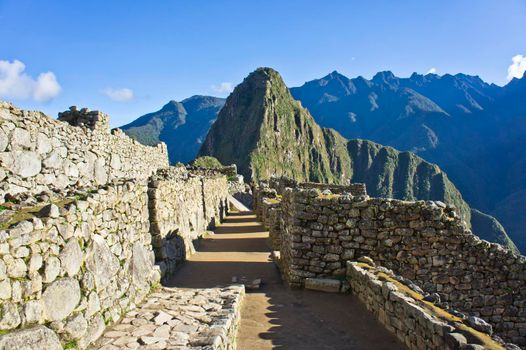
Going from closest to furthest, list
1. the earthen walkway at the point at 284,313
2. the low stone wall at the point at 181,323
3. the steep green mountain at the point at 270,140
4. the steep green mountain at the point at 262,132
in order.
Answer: the low stone wall at the point at 181,323
the earthen walkway at the point at 284,313
the steep green mountain at the point at 262,132
the steep green mountain at the point at 270,140

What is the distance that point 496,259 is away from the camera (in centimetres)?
973

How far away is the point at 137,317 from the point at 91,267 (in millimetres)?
1384

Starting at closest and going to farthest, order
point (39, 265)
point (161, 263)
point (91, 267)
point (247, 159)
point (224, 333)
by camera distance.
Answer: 1. point (39, 265)
2. point (91, 267)
3. point (224, 333)
4. point (161, 263)
5. point (247, 159)

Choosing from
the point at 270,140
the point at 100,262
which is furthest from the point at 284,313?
the point at 270,140

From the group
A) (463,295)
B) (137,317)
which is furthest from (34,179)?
(463,295)

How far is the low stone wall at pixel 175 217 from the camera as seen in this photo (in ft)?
30.0

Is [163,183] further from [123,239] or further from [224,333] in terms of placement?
[224,333]

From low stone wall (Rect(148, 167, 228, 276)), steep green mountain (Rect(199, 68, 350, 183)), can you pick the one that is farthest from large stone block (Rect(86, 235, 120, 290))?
steep green mountain (Rect(199, 68, 350, 183))

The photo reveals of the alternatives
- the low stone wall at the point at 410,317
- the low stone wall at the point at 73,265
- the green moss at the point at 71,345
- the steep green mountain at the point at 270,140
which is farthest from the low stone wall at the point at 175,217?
the steep green mountain at the point at 270,140

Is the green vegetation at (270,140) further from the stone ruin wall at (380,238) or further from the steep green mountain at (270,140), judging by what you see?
the stone ruin wall at (380,238)

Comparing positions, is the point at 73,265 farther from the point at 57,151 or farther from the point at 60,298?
the point at 57,151

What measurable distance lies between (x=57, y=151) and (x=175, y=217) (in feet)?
12.2

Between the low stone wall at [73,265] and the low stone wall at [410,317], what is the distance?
14.2ft

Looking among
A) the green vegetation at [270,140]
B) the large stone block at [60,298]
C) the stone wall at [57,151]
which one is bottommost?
the large stone block at [60,298]
